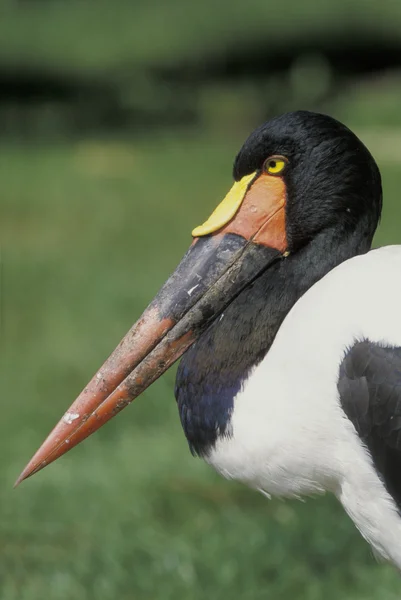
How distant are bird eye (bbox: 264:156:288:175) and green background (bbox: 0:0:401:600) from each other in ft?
5.07

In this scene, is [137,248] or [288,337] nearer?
[288,337]

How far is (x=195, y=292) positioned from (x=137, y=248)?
233 inches

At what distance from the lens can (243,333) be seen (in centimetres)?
288

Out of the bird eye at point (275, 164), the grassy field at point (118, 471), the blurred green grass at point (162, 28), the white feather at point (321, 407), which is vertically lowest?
the blurred green grass at point (162, 28)

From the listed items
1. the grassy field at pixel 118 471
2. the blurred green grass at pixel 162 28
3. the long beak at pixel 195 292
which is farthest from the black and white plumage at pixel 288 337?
the blurred green grass at pixel 162 28

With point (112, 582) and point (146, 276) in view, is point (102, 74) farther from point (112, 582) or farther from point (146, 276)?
point (112, 582)

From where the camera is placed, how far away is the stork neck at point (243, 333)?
9.34ft

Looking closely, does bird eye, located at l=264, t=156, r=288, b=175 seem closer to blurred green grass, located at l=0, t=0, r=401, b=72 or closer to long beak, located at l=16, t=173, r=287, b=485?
long beak, located at l=16, t=173, r=287, b=485

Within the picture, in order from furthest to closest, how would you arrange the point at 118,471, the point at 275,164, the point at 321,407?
the point at 118,471 → the point at 275,164 → the point at 321,407

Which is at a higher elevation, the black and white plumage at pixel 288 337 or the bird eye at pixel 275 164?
the bird eye at pixel 275 164

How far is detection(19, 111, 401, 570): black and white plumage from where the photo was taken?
267cm

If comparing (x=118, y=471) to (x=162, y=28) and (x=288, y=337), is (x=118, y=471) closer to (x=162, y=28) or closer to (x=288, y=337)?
(x=288, y=337)

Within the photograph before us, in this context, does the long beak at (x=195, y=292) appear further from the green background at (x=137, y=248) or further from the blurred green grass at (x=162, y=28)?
the blurred green grass at (x=162, y=28)

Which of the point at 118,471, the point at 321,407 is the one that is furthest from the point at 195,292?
the point at 118,471
